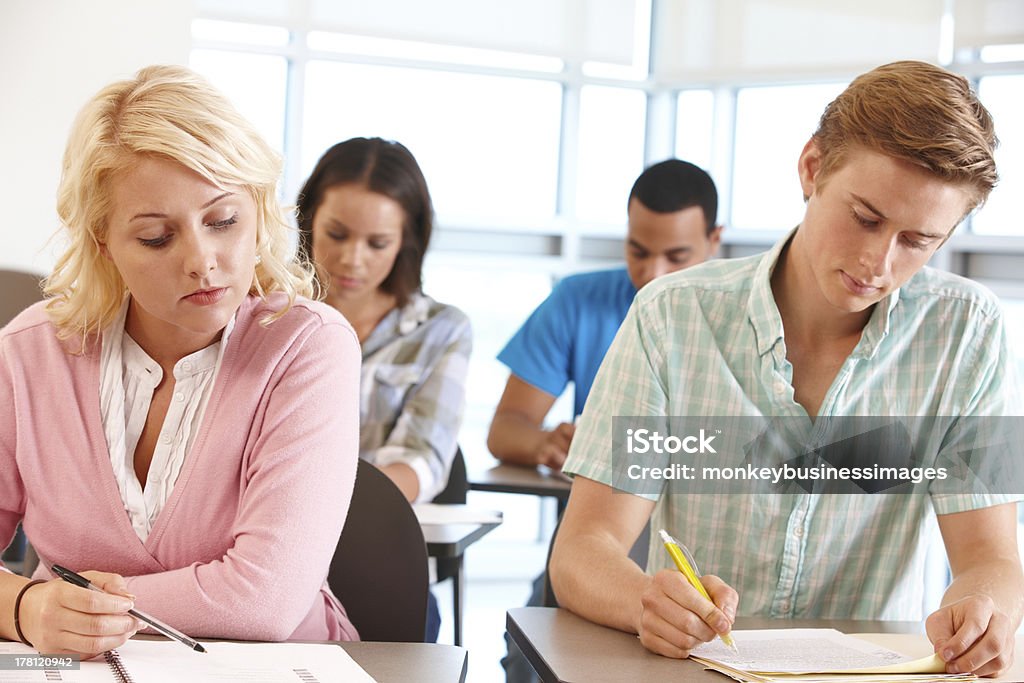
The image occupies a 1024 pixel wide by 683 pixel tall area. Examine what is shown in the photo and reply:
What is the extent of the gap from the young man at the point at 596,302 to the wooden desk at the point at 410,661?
6.62 ft

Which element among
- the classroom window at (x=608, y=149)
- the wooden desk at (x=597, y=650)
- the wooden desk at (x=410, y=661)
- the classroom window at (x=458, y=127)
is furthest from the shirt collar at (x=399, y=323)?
the classroom window at (x=608, y=149)

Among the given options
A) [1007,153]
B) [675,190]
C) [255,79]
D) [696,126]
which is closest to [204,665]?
[675,190]

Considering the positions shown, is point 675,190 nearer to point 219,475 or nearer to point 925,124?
point 925,124

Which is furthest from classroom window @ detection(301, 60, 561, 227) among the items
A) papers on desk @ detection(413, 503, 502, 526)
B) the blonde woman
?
the blonde woman

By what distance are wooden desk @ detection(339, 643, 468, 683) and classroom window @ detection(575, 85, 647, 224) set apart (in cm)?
416

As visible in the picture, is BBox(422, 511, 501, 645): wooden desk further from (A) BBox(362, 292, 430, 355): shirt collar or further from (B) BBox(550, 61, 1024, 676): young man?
(A) BBox(362, 292, 430, 355): shirt collar

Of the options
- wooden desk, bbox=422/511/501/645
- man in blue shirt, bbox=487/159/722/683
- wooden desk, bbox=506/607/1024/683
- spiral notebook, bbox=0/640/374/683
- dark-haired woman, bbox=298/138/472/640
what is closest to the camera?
spiral notebook, bbox=0/640/374/683

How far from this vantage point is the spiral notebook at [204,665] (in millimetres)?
1107

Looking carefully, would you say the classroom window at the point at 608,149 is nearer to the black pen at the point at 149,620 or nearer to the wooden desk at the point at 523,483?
the wooden desk at the point at 523,483

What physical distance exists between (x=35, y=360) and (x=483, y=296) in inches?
150

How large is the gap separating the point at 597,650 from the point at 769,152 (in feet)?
14.0

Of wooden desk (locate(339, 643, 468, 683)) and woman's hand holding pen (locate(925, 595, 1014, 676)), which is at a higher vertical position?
woman's hand holding pen (locate(925, 595, 1014, 676))

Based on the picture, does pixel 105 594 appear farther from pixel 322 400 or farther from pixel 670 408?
pixel 670 408

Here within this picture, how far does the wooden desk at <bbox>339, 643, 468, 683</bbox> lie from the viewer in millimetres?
1184
